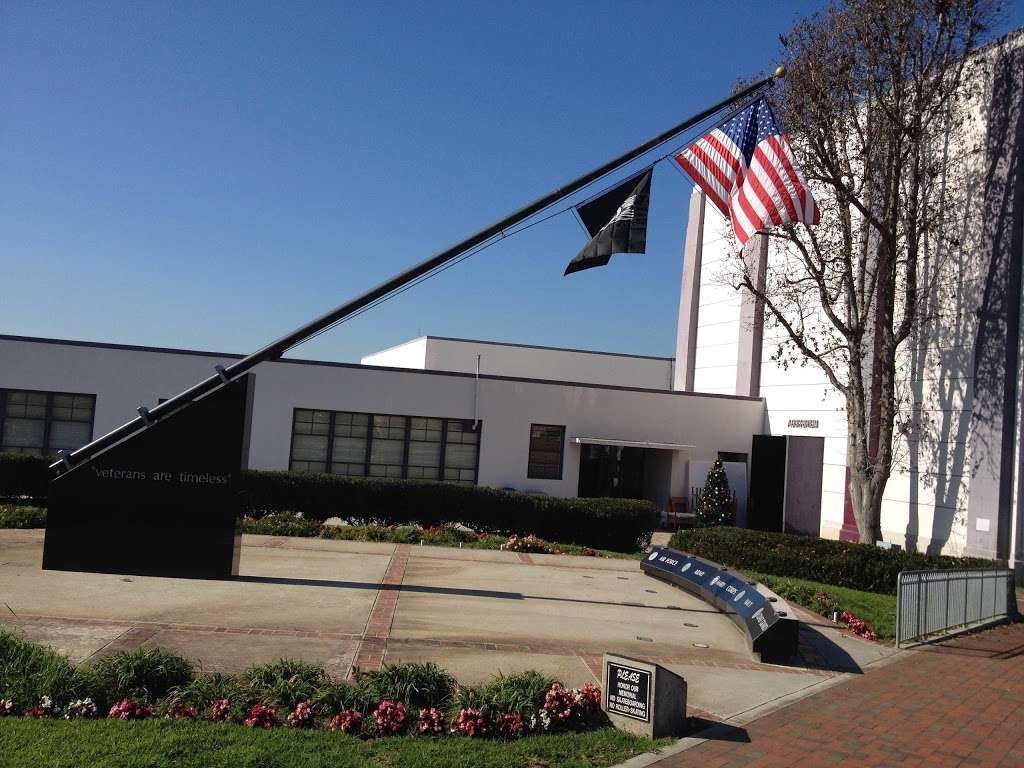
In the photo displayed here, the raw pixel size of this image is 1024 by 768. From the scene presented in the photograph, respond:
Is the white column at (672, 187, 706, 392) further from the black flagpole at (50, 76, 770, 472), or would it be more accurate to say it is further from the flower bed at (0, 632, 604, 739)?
the flower bed at (0, 632, 604, 739)

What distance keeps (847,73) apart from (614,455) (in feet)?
40.8

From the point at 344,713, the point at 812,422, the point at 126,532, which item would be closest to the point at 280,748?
the point at 344,713

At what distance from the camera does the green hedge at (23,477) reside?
18.7 metres

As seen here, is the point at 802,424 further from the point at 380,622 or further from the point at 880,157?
the point at 380,622

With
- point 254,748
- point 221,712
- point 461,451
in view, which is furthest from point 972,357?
point 254,748

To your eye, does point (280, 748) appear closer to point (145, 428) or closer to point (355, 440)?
point (145, 428)

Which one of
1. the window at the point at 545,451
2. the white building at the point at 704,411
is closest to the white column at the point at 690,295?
the white building at the point at 704,411

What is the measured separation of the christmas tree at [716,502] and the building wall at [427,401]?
1.10 meters

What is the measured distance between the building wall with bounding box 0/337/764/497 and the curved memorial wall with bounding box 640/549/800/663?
9222mm

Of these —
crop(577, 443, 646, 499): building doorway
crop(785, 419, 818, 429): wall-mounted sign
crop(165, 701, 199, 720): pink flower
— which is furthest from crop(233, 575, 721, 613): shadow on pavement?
crop(785, 419, 818, 429): wall-mounted sign

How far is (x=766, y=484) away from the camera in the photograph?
26.0 meters

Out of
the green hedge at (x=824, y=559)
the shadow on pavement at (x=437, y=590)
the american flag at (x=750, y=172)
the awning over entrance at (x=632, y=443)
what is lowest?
the shadow on pavement at (x=437, y=590)

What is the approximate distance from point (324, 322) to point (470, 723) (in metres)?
5.97

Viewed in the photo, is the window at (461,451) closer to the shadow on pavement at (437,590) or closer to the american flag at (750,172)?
the shadow on pavement at (437,590)
